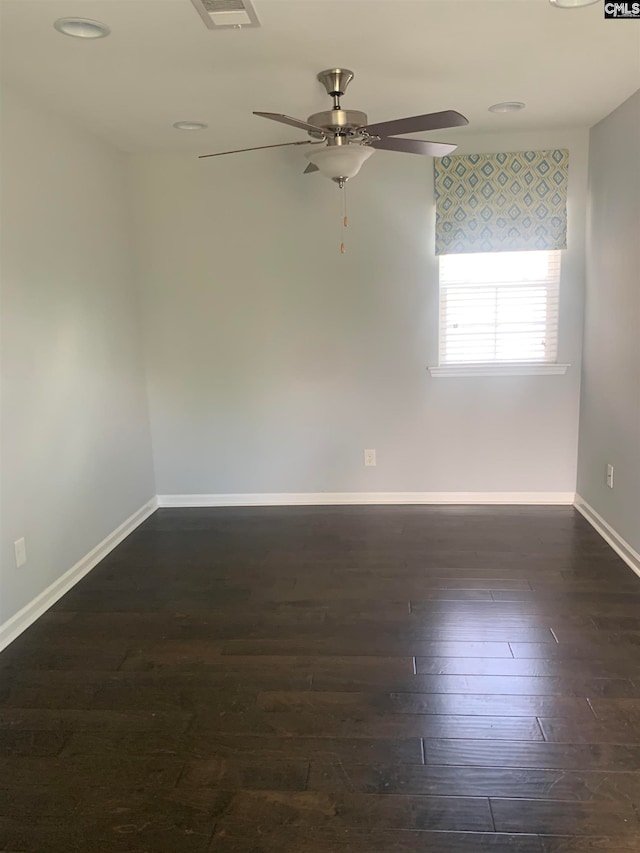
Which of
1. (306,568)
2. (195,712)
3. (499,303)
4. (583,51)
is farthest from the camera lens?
(499,303)

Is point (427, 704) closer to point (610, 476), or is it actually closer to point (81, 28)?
point (610, 476)

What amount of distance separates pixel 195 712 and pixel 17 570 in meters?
1.22

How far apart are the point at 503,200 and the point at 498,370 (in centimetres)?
110

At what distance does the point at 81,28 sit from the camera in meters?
2.23

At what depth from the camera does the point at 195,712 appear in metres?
2.27

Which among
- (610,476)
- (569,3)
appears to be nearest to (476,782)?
(610,476)

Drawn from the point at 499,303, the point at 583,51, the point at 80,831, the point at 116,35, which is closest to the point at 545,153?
the point at 499,303

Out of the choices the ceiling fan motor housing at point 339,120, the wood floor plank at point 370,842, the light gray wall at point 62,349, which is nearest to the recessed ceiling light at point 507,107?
the ceiling fan motor housing at point 339,120

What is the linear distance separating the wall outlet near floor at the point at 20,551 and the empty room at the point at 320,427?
3cm

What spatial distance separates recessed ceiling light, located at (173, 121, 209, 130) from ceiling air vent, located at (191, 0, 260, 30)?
123cm

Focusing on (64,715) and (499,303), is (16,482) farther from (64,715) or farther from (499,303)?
(499,303)

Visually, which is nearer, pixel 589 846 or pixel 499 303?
pixel 589 846

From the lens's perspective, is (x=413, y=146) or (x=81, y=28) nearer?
(x=81, y=28)

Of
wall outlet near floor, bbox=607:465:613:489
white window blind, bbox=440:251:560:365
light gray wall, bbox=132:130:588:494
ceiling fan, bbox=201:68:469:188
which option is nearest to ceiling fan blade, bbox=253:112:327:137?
ceiling fan, bbox=201:68:469:188
